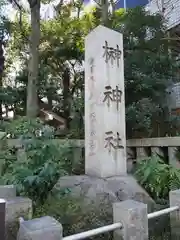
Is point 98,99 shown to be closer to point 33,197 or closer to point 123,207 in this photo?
point 33,197

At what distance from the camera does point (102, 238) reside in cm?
316

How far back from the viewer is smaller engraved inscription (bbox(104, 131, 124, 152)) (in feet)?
16.8

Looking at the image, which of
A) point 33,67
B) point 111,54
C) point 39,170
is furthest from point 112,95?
point 33,67

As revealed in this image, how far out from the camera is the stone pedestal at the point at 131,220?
7.82 ft

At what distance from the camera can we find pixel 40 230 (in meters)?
1.90

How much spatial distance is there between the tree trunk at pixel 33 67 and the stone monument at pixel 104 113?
4.19m

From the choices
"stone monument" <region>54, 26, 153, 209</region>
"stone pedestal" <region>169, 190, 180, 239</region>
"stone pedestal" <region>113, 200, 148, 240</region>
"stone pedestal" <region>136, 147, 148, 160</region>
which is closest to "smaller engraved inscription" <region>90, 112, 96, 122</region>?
"stone monument" <region>54, 26, 153, 209</region>

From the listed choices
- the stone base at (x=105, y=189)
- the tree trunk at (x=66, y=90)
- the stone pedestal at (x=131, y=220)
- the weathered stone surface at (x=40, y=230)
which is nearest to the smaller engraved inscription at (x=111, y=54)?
the stone base at (x=105, y=189)

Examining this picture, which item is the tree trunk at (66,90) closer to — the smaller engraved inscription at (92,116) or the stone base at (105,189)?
the smaller engraved inscription at (92,116)

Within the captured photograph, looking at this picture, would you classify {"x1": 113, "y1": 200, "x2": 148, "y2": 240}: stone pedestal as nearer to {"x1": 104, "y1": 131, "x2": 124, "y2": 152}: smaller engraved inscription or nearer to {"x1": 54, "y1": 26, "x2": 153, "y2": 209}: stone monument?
{"x1": 54, "y1": 26, "x2": 153, "y2": 209}: stone monument

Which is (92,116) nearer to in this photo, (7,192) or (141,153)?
(141,153)

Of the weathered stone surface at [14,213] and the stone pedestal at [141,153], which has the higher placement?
the stone pedestal at [141,153]

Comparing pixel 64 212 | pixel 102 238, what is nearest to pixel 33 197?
pixel 64 212

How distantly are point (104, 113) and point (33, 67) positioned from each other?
534cm
